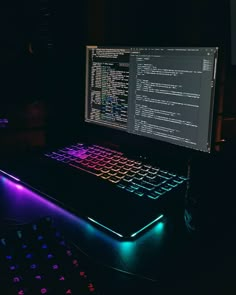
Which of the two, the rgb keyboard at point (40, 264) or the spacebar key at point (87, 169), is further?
the spacebar key at point (87, 169)

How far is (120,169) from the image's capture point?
1008mm

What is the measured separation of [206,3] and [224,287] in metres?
1.11

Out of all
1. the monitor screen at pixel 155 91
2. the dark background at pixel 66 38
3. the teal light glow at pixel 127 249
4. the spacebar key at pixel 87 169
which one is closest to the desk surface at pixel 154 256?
the teal light glow at pixel 127 249

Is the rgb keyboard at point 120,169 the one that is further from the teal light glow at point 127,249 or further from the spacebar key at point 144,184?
the teal light glow at point 127,249

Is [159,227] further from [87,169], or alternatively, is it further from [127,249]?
[87,169]

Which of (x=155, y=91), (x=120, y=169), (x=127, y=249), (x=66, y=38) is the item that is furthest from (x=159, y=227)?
(x=66, y=38)

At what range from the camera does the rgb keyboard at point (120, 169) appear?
0.88m

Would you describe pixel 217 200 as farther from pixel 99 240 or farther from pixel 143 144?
pixel 143 144

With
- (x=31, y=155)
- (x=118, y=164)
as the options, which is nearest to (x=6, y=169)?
(x=31, y=155)

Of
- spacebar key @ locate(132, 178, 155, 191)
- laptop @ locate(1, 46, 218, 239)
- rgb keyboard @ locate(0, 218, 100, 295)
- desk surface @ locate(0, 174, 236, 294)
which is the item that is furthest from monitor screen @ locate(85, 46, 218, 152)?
rgb keyboard @ locate(0, 218, 100, 295)

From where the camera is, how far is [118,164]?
105 centimetres

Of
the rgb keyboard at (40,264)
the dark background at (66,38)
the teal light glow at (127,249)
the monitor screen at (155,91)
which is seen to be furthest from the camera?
the dark background at (66,38)

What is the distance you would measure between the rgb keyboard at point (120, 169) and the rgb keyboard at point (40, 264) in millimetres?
270

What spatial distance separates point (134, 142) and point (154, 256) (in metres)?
0.55
